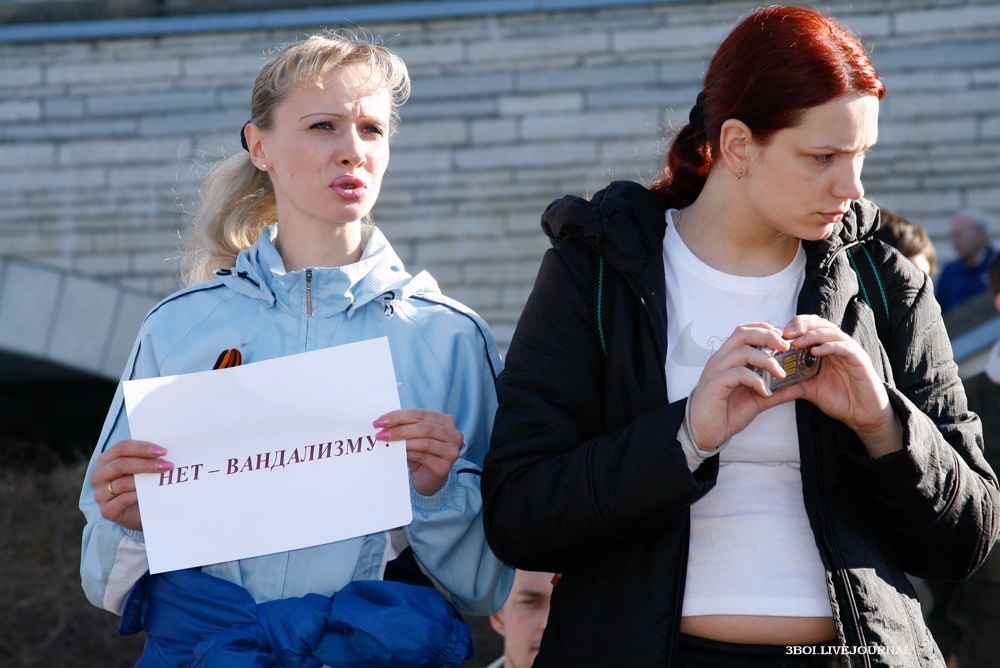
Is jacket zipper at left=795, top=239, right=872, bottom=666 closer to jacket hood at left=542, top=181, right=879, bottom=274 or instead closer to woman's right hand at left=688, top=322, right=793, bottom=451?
woman's right hand at left=688, top=322, right=793, bottom=451

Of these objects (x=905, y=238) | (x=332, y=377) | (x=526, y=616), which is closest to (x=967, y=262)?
(x=905, y=238)

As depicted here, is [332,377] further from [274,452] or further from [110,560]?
[110,560]

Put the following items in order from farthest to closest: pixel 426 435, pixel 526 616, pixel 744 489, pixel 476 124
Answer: pixel 476 124 → pixel 526 616 → pixel 426 435 → pixel 744 489

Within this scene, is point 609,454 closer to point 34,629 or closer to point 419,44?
point 34,629

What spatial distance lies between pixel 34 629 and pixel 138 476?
166 inches

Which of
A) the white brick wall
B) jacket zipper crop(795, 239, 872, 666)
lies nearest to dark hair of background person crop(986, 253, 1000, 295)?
jacket zipper crop(795, 239, 872, 666)

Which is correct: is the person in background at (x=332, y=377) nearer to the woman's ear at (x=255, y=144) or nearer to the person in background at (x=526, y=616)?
the woman's ear at (x=255, y=144)

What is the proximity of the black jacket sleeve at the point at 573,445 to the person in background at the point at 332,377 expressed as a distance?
18 centimetres

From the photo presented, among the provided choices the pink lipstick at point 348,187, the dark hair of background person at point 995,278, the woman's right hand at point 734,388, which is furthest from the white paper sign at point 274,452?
the dark hair of background person at point 995,278

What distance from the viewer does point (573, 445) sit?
8.24ft

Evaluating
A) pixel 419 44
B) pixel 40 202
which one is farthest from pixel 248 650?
pixel 40 202

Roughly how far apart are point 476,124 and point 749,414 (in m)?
7.96

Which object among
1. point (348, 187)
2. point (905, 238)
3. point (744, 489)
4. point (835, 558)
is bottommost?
point (835, 558)

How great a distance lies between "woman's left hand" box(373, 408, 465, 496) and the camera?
260 cm
